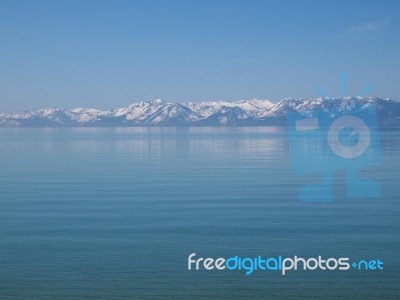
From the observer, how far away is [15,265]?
13.1 metres

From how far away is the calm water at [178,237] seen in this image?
1162 cm

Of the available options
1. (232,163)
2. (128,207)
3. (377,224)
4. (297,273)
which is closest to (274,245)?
(297,273)

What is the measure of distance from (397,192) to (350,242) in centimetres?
1098

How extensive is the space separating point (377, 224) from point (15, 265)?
11095 mm

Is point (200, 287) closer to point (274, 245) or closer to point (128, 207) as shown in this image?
point (274, 245)

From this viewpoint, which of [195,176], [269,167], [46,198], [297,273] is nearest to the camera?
[297,273]

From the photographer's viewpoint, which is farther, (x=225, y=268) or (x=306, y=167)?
(x=306, y=167)

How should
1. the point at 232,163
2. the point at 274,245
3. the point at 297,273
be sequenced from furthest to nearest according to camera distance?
the point at 232,163 → the point at 274,245 → the point at 297,273

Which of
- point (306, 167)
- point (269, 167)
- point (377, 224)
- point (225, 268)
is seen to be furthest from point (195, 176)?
point (225, 268)
